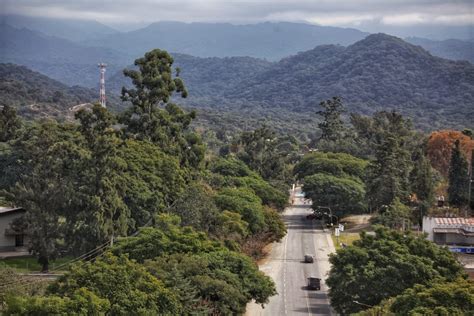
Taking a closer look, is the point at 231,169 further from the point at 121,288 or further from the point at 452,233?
the point at 121,288

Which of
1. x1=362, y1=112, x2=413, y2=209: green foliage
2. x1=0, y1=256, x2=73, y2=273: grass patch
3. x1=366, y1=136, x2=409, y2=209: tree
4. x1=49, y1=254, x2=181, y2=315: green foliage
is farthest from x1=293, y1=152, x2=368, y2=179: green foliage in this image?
x1=49, y1=254, x2=181, y2=315: green foliage

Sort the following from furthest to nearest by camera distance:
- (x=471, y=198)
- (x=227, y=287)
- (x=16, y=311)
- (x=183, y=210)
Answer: (x=471, y=198) → (x=183, y=210) → (x=227, y=287) → (x=16, y=311)

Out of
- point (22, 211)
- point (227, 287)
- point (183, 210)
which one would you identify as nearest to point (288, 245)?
point (183, 210)

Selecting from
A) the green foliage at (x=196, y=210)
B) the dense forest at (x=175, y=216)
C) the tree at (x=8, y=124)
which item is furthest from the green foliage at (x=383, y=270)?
the tree at (x=8, y=124)

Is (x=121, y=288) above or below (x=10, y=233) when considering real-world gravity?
above

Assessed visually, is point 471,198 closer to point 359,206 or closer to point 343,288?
point 359,206

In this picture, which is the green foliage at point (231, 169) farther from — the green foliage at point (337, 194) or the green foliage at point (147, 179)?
the green foliage at point (147, 179)

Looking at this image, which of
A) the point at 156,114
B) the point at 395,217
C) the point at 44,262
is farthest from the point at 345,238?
the point at 44,262
